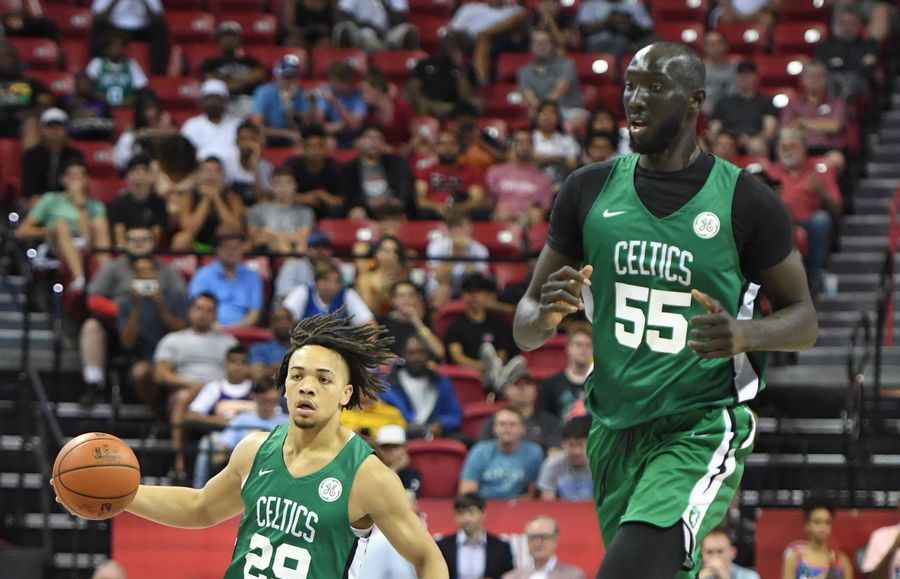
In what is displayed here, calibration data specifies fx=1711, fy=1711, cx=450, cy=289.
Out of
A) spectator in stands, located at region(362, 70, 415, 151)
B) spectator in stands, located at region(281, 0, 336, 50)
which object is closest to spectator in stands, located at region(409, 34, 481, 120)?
spectator in stands, located at region(362, 70, 415, 151)

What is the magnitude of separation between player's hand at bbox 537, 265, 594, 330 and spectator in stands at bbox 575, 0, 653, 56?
42.1ft

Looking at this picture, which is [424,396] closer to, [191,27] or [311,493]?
[311,493]

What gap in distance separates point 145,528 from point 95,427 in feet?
6.03

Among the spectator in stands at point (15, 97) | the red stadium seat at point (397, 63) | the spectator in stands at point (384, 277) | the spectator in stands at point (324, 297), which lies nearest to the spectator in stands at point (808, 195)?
the spectator in stands at point (384, 277)

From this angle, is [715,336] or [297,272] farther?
[297,272]

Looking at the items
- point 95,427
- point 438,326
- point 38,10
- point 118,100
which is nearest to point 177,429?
point 95,427

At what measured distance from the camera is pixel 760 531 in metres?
11.0

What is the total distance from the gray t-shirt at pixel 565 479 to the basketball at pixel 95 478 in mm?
5686

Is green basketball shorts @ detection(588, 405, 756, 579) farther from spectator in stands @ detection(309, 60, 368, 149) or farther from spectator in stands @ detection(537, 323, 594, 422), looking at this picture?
spectator in stands @ detection(309, 60, 368, 149)

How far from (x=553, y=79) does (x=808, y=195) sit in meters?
3.76

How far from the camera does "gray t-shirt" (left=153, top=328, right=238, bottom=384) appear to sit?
12398mm

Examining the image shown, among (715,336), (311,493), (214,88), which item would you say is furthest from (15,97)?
(715,336)

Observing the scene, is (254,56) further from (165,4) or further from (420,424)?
(420,424)

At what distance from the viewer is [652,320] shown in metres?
5.65
